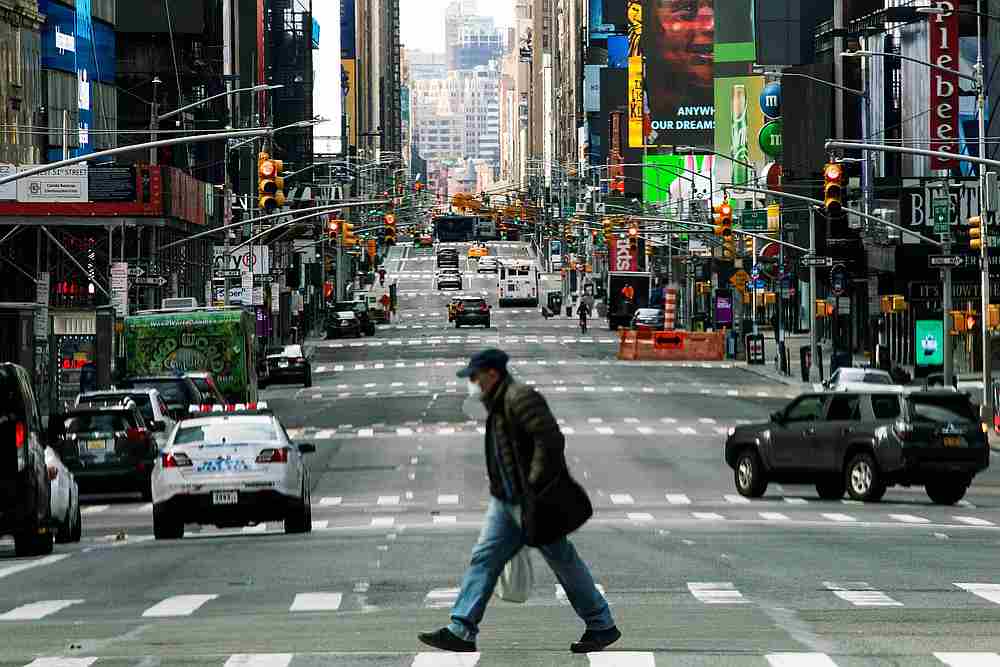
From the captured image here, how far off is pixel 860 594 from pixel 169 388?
1103 inches

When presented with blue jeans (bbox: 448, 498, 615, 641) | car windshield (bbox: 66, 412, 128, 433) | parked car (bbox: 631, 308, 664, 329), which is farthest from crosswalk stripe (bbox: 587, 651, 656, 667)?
parked car (bbox: 631, 308, 664, 329)

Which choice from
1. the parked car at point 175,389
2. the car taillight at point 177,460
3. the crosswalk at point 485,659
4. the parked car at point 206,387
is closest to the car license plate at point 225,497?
the car taillight at point 177,460

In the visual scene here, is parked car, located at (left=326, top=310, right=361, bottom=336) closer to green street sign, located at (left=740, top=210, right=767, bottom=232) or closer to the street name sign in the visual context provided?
green street sign, located at (left=740, top=210, right=767, bottom=232)

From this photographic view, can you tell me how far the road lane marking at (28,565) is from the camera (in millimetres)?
20203

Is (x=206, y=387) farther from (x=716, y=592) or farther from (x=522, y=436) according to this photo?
(x=522, y=436)

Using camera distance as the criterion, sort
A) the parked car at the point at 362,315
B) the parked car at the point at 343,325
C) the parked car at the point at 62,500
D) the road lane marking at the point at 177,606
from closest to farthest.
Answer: the road lane marking at the point at 177,606, the parked car at the point at 62,500, the parked car at the point at 343,325, the parked car at the point at 362,315

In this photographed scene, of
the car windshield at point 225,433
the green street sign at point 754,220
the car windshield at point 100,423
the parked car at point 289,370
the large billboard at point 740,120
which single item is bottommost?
the parked car at point 289,370

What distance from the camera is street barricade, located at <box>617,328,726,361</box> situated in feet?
314

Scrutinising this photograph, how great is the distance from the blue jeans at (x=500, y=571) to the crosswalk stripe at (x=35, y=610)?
174 inches

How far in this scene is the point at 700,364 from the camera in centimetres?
9156

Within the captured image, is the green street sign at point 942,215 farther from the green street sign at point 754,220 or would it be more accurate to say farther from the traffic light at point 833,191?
the green street sign at point 754,220

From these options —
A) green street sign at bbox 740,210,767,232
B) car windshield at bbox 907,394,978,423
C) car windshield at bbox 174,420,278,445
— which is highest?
green street sign at bbox 740,210,767,232

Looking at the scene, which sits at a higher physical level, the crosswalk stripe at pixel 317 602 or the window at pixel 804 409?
the window at pixel 804 409

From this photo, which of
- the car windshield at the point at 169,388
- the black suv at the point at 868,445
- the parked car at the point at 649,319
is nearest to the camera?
the black suv at the point at 868,445
